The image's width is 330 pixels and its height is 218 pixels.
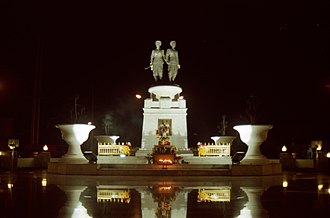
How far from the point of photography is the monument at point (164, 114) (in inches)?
918

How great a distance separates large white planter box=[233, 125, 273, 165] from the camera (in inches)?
712

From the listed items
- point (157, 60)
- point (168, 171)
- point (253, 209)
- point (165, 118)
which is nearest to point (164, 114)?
point (165, 118)

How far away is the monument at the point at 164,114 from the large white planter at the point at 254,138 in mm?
4996

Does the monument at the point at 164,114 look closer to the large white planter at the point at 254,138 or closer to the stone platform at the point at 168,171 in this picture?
the large white planter at the point at 254,138

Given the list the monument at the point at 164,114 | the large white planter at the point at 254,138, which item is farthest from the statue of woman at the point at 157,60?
the large white planter at the point at 254,138

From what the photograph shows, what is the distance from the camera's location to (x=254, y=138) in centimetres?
1830

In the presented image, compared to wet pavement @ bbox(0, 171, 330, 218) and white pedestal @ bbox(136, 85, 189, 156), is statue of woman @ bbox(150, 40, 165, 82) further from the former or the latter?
wet pavement @ bbox(0, 171, 330, 218)

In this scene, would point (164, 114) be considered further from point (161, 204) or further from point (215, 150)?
point (161, 204)

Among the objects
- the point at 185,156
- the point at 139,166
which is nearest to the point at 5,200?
the point at 139,166

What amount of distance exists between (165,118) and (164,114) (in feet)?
0.84

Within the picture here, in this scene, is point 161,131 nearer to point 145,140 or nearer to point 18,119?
point 145,140

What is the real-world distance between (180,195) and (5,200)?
3.73m

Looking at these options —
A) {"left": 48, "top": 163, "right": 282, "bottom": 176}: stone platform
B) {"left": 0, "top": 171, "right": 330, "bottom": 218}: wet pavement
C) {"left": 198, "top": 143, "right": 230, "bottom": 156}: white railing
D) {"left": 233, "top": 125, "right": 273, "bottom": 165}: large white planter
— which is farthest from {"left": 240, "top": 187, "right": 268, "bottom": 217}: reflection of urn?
{"left": 198, "top": 143, "right": 230, "bottom": 156}: white railing

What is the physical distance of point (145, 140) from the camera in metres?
23.5
